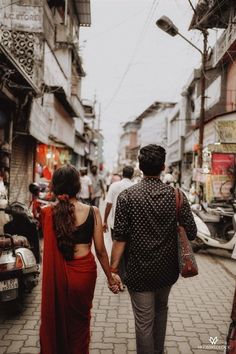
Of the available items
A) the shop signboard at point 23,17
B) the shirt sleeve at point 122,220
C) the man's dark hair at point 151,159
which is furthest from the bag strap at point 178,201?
the shop signboard at point 23,17

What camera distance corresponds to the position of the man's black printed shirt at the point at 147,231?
328 centimetres

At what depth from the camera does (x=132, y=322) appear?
5.07 meters

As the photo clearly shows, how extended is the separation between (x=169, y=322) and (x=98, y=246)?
7.54 ft

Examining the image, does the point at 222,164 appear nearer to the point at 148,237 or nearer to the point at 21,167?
the point at 21,167

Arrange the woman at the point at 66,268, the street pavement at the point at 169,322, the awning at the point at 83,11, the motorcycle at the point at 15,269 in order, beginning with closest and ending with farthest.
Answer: the woman at the point at 66,268
the street pavement at the point at 169,322
the motorcycle at the point at 15,269
the awning at the point at 83,11

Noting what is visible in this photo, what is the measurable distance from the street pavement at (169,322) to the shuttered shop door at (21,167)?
6576 mm

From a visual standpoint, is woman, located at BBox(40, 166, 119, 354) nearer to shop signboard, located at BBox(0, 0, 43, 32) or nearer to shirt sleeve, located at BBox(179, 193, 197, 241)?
shirt sleeve, located at BBox(179, 193, 197, 241)

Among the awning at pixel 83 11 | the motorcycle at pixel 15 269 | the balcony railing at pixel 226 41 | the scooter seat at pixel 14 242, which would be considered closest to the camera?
the motorcycle at pixel 15 269

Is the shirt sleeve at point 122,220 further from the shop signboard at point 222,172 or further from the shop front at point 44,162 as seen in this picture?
the shop signboard at point 222,172

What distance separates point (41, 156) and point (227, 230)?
32.2ft

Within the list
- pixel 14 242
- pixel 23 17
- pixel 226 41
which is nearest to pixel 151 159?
pixel 14 242

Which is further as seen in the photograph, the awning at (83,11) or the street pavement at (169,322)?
the awning at (83,11)

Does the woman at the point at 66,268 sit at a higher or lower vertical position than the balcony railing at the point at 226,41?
lower

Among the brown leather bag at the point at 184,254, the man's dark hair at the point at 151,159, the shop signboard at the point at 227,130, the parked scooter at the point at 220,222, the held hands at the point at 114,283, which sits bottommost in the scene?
the parked scooter at the point at 220,222
